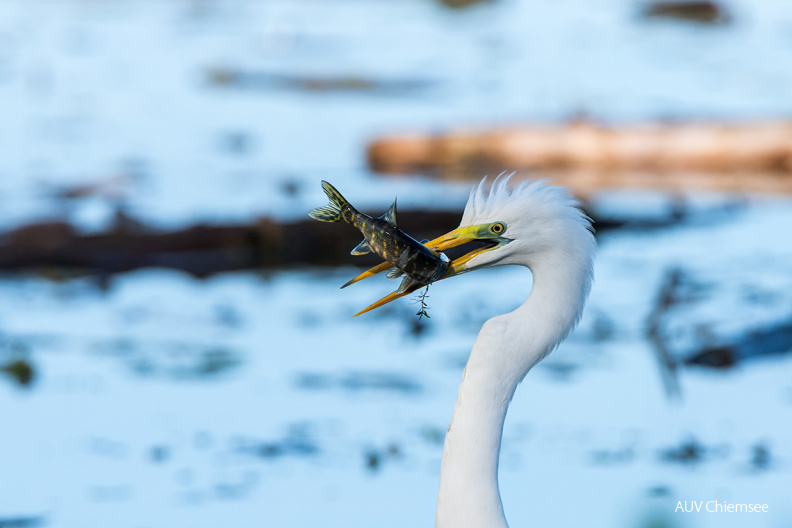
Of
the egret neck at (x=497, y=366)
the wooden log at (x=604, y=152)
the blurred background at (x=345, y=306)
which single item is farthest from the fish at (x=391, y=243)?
the wooden log at (x=604, y=152)

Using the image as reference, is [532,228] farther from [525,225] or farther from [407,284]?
[407,284]

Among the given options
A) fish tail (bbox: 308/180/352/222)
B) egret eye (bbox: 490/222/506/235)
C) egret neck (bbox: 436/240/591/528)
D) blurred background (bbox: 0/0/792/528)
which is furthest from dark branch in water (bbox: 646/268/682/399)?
fish tail (bbox: 308/180/352/222)

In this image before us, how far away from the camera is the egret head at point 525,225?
331 cm

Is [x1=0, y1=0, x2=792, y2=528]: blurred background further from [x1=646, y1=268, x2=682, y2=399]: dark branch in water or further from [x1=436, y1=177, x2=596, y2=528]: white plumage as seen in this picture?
[x1=436, y1=177, x2=596, y2=528]: white plumage

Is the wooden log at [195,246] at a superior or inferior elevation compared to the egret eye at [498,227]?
superior

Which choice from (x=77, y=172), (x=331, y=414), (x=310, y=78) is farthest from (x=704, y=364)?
(x=310, y=78)

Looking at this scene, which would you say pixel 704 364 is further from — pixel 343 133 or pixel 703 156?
pixel 343 133

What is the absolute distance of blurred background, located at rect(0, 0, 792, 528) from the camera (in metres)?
5.36

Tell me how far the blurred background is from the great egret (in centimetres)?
171

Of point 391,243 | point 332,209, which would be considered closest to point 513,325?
point 391,243

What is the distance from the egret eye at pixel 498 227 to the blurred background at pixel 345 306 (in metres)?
1.83

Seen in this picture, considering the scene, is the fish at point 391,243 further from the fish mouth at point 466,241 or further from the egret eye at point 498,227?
the egret eye at point 498,227

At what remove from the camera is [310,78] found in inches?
659

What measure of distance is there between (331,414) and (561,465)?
1.28 metres
